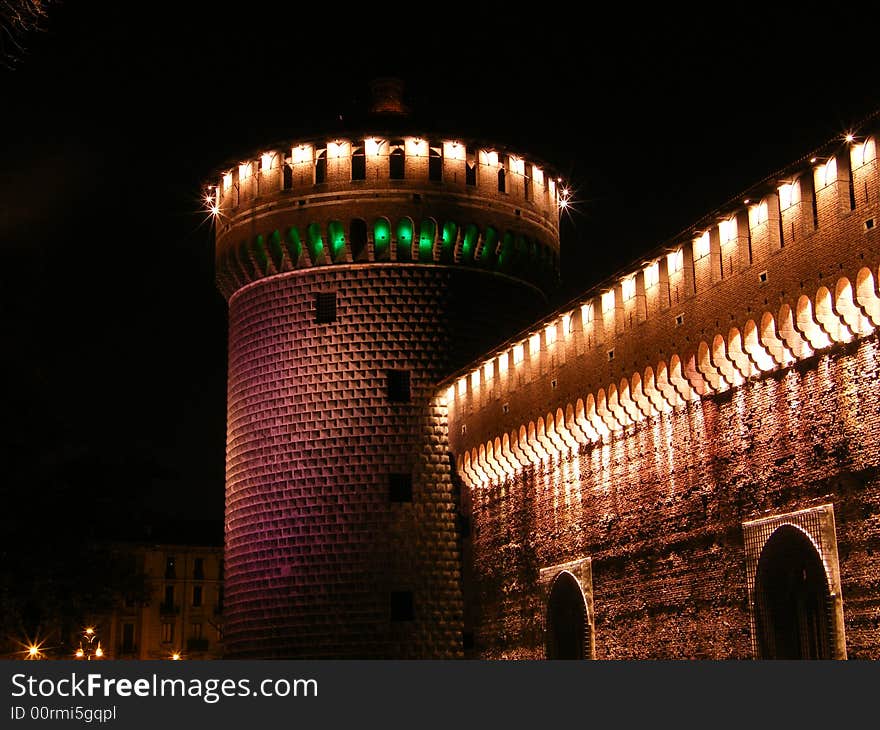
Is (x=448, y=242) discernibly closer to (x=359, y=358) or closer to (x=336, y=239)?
(x=336, y=239)

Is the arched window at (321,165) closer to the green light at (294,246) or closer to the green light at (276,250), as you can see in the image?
the green light at (294,246)

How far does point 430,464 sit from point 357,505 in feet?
5.99

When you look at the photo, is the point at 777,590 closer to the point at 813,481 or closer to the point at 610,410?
the point at 813,481

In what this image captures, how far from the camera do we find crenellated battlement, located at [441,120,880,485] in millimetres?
20594

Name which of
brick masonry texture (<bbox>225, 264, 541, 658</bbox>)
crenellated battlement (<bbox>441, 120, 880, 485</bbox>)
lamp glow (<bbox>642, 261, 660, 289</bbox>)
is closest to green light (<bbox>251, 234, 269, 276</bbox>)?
brick masonry texture (<bbox>225, 264, 541, 658</bbox>)

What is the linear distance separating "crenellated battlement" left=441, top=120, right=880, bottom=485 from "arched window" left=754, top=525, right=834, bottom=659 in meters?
2.60

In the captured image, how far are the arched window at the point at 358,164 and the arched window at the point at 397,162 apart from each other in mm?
608

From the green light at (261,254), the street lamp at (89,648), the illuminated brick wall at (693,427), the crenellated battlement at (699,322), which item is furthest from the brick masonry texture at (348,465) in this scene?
the street lamp at (89,648)

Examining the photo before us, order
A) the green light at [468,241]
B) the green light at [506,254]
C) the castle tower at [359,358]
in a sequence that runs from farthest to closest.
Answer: the green light at [506,254] < the green light at [468,241] < the castle tower at [359,358]

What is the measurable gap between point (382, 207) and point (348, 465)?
584 centimetres

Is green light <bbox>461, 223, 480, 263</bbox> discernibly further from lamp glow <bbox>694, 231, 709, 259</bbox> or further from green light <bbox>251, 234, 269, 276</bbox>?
lamp glow <bbox>694, 231, 709, 259</bbox>

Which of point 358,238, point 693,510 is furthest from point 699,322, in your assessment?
point 358,238

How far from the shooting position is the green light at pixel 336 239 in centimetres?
3341

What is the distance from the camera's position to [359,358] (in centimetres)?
3275
